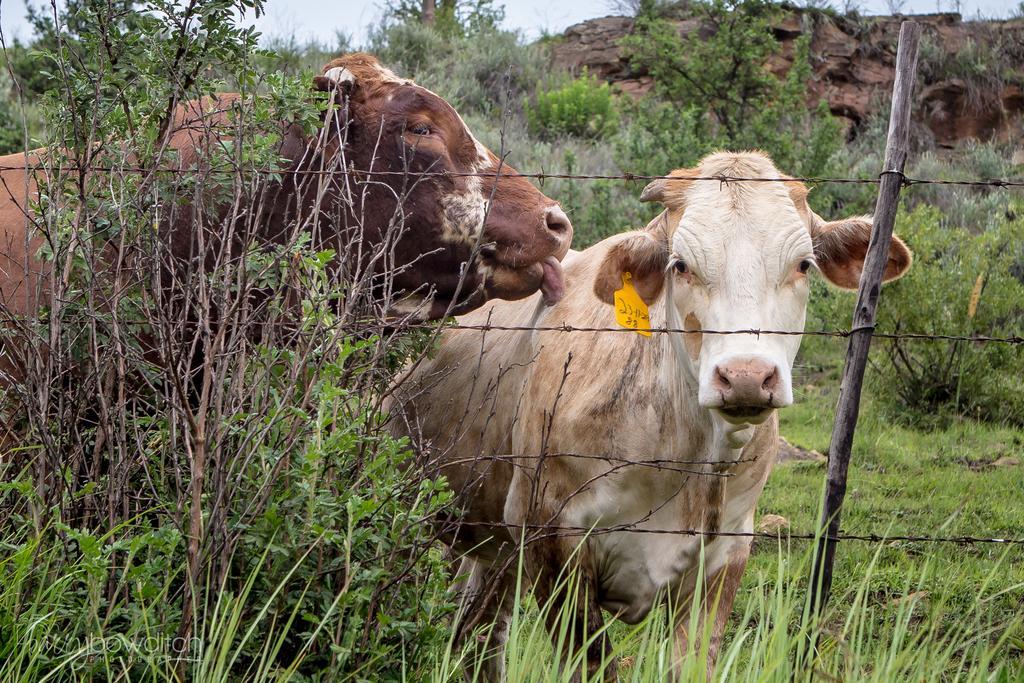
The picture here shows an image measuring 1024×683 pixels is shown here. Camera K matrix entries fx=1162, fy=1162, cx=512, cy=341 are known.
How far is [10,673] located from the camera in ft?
9.59

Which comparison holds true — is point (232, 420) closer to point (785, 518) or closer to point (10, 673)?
point (10, 673)

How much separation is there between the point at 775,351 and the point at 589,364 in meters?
1.03

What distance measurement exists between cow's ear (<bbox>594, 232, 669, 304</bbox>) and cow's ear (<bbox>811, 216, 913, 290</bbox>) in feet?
1.80

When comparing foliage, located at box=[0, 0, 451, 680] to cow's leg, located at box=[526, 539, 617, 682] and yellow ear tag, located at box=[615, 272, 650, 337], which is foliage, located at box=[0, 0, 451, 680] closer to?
cow's leg, located at box=[526, 539, 617, 682]

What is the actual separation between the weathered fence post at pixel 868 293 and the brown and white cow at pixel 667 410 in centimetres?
23

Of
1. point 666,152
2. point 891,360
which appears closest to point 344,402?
point 891,360

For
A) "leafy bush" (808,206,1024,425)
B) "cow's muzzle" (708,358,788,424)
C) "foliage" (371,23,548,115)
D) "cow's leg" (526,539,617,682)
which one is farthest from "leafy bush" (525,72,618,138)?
"cow's muzzle" (708,358,788,424)

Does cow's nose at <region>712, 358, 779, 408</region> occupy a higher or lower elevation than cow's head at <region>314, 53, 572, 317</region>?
lower

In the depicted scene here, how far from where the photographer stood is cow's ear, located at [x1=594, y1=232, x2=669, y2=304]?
4.23 metres

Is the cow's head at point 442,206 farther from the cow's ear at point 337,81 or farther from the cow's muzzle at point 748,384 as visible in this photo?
the cow's muzzle at point 748,384

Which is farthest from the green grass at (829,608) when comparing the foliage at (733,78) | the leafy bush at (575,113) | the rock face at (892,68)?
the rock face at (892,68)

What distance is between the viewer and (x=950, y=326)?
8.91m

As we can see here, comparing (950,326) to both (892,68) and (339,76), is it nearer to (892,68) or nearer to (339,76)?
(339,76)

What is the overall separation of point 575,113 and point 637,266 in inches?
563
